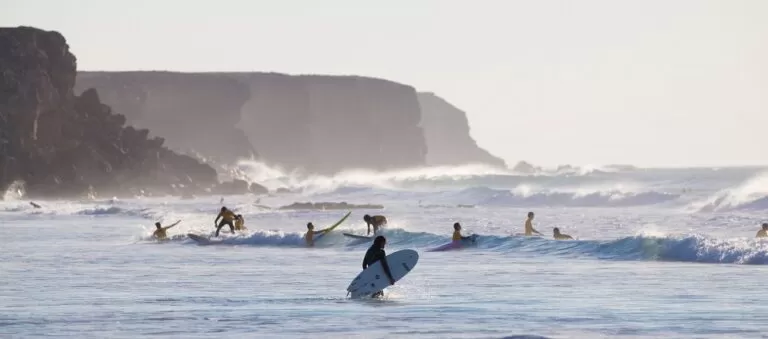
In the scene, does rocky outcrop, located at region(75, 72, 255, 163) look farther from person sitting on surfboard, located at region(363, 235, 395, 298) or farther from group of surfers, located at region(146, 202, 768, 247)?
person sitting on surfboard, located at region(363, 235, 395, 298)

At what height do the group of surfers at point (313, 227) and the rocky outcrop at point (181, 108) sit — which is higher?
the rocky outcrop at point (181, 108)

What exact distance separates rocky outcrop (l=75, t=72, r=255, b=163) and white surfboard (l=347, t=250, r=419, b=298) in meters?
162

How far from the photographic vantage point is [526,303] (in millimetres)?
21812

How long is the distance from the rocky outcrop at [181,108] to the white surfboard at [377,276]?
16168 cm

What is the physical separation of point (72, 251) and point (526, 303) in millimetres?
16555

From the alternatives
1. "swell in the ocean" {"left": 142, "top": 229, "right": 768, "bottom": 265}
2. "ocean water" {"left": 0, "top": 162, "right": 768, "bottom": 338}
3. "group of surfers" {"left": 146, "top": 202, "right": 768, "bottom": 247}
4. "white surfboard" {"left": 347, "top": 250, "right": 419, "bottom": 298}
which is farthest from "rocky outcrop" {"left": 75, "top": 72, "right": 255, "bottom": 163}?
"white surfboard" {"left": 347, "top": 250, "right": 419, "bottom": 298}

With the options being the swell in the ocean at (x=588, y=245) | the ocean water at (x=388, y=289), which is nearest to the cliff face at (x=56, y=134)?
the ocean water at (x=388, y=289)

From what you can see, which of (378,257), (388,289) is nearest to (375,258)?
(378,257)

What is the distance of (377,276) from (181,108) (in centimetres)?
17376

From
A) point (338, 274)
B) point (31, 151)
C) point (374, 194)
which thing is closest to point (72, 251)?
point (338, 274)

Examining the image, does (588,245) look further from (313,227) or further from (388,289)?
A: (388,289)

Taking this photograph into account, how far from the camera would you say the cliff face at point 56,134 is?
99.8 m

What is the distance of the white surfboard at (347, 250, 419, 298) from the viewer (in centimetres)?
2336

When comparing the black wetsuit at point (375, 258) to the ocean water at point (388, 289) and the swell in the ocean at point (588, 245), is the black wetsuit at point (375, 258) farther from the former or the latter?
the swell in the ocean at point (588, 245)
